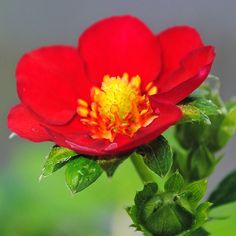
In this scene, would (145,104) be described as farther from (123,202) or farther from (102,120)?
(123,202)

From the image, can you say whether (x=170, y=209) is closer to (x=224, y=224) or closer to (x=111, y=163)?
(x=111, y=163)

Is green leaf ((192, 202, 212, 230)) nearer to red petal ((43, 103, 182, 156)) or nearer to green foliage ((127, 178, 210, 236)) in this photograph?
green foliage ((127, 178, 210, 236))

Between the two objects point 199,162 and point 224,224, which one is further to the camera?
point 224,224

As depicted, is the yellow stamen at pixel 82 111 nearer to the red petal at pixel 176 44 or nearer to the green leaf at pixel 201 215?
the red petal at pixel 176 44

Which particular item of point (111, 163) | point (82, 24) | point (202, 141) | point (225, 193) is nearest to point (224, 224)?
point (225, 193)

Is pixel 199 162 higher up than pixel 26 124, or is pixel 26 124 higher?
pixel 26 124
